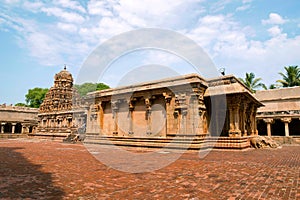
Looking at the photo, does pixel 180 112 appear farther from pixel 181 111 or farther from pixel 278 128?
pixel 278 128

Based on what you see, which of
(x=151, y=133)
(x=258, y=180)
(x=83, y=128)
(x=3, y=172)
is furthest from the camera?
(x=83, y=128)

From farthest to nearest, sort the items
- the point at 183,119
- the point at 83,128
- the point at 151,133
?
the point at 83,128 < the point at 151,133 < the point at 183,119

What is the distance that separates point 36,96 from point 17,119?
51.9ft

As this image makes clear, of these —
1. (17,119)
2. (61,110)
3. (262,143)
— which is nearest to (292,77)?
Answer: (262,143)

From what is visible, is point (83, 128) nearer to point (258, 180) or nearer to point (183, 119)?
point (183, 119)

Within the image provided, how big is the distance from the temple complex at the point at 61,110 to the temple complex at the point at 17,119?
781 centimetres

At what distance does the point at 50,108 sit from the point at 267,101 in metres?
39.8

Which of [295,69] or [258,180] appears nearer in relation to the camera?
[258,180]

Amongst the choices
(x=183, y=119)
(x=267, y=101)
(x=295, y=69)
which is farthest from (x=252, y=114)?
(x=295, y=69)

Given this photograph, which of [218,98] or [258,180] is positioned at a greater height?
[218,98]

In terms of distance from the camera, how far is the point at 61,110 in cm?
4081

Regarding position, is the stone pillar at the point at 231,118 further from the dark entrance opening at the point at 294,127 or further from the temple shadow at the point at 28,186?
the dark entrance opening at the point at 294,127

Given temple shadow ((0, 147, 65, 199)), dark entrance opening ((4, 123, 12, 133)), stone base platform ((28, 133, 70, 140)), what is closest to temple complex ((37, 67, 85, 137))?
stone base platform ((28, 133, 70, 140))

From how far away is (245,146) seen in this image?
628 inches
